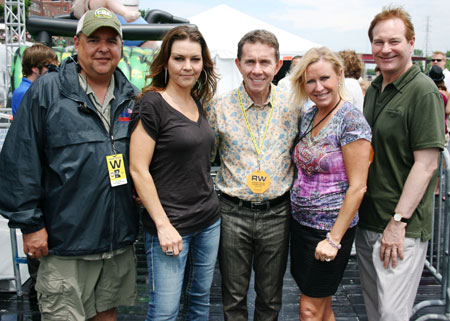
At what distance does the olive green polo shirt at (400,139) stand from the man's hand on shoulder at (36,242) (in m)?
1.72

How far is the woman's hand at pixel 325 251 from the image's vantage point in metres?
2.10

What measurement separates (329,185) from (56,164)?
1383mm

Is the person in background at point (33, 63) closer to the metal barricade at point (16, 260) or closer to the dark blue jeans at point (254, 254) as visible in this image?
the metal barricade at point (16, 260)

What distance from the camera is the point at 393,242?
212 centimetres

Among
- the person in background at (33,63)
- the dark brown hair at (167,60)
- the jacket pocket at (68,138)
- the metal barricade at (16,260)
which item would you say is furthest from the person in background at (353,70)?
the metal barricade at (16,260)

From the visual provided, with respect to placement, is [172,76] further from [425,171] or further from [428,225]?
[428,225]

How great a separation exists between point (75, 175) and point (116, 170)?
195 millimetres

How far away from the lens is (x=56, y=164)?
1.91m

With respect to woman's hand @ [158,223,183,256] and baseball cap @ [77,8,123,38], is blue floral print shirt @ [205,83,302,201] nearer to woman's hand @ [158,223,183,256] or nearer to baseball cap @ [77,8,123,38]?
woman's hand @ [158,223,183,256]

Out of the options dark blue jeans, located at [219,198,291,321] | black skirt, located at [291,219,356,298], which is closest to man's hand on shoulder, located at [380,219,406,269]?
black skirt, located at [291,219,356,298]

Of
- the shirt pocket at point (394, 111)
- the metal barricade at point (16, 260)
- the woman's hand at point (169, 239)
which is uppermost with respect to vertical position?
the shirt pocket at point (394, 111)

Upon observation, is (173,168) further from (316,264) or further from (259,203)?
(316,264)

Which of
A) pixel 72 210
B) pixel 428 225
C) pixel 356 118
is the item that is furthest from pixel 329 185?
pixel 72 210

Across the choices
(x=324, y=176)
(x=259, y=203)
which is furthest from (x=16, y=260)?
(x=324, y=176)
